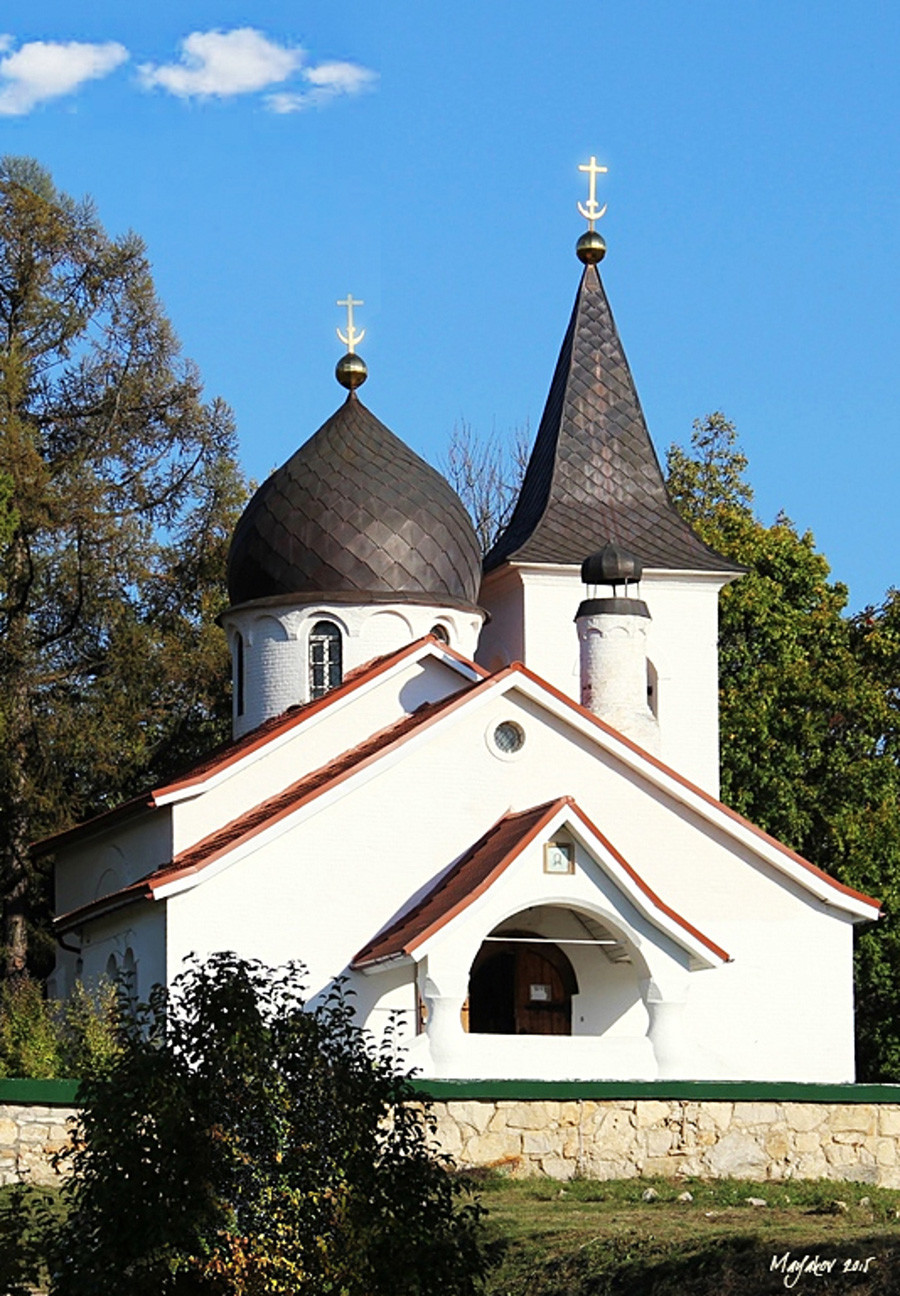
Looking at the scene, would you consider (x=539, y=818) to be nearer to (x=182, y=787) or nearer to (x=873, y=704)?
(x=182, y=787)

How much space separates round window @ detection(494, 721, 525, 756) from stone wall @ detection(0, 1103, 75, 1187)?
6818 mm

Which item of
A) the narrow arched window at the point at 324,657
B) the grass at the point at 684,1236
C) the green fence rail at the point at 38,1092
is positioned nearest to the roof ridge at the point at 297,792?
the narrow arched window at the point at 324,657

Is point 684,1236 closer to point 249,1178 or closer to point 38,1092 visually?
point 249,1178

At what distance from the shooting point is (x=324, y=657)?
23.6 m

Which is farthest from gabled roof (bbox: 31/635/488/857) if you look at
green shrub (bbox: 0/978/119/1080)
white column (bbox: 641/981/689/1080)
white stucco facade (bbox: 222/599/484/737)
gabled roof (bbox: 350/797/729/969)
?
white column (bbox: 641/981/689/1080)

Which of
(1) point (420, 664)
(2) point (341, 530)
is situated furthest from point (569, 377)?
(1) point (420, 664)

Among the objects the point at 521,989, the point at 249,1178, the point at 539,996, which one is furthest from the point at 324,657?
the point at 249,1178

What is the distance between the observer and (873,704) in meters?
30.5

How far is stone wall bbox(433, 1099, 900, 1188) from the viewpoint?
15.4 m

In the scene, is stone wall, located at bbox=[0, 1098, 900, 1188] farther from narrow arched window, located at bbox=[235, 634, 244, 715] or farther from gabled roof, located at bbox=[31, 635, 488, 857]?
narrow arched window, located at bbox=[235, 634, 244, 715]

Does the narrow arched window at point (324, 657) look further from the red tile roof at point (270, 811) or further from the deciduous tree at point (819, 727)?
the deciduous tree at point (819, 727)

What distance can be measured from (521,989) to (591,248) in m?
11.4

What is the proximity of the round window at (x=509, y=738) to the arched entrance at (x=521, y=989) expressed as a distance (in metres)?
1.88

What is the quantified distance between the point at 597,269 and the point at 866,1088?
585 inches
